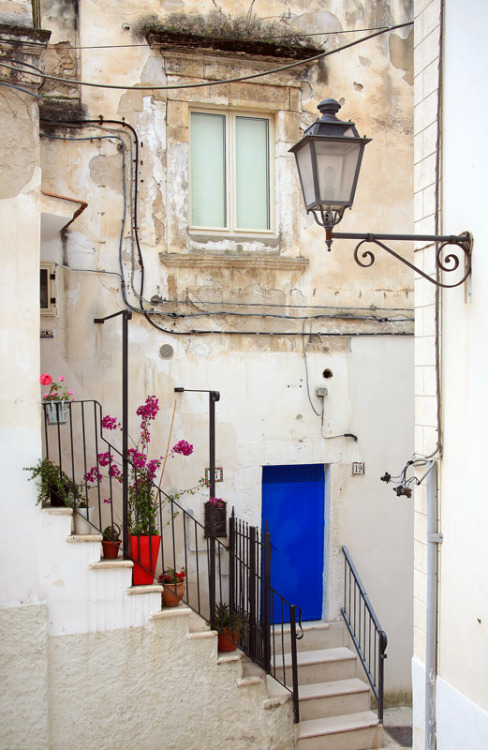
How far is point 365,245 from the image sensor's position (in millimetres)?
8570

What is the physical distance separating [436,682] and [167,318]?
14.8 ft

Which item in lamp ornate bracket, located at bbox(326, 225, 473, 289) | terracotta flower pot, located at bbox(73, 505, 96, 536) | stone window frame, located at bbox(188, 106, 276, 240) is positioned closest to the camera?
lamp ornate bracket, located at bbox(326, 225, 473, 289)

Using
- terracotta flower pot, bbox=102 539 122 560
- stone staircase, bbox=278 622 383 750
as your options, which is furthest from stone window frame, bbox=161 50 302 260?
stone staircase, bbox=278 622 383 750

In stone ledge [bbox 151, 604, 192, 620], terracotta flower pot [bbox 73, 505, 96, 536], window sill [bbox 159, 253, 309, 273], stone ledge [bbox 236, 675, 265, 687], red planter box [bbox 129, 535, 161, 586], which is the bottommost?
stone ledge [bbox 236, 675, 265, 687]

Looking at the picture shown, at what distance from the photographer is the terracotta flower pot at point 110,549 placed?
256 inches

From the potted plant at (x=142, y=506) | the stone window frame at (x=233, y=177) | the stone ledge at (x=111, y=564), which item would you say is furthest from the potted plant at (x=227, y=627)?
the stone window frame at (x=233, y=177)

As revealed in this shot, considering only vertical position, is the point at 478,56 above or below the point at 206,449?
above

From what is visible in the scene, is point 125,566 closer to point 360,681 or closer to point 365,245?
point 360,681

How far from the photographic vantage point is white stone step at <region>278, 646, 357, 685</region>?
308 inches

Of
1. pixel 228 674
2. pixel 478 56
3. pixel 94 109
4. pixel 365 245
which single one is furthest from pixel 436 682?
pixel 94 109

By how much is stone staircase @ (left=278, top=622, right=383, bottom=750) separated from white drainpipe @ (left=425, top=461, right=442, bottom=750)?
8.42ft

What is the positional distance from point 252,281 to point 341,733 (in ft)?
15.4

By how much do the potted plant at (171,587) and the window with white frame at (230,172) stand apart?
3.68 meters

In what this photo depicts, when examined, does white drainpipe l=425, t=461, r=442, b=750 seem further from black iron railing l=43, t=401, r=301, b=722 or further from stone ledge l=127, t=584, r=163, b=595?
stone ledge l=127, t=584, r=163, b=595
